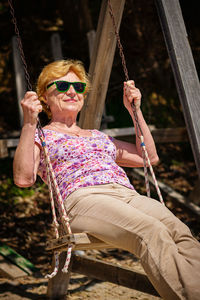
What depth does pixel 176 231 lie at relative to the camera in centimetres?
207

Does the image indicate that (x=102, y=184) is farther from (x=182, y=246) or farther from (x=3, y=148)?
(x=3, y=148)

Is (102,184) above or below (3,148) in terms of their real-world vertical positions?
below

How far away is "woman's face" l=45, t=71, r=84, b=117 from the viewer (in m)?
2.80

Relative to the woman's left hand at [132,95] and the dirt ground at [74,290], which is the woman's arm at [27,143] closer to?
the woman's left hand at [132,95]

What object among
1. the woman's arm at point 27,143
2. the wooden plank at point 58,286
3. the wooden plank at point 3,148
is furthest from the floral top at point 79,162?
the wooden plank at point 3,148

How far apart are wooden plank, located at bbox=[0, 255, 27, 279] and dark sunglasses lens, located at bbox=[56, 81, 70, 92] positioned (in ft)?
6.95

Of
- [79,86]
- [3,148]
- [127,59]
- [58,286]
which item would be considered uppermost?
[127,59]

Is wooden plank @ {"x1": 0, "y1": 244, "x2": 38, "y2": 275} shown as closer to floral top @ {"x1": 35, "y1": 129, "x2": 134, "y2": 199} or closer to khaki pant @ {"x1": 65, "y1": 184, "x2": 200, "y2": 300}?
floral top @ {"x1": 35, "y1": 129, "x2": 134, "y2": 199}

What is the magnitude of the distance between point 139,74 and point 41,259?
406 cm

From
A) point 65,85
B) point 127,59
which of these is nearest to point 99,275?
point 65,85

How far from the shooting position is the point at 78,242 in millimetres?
2061

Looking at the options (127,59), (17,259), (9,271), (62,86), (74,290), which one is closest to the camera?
(62,86)

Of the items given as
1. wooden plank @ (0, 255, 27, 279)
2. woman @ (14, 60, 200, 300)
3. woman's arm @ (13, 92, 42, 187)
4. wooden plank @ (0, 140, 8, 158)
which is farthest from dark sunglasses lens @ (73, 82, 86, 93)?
wooden plank @ (0, 255, 27, 279)

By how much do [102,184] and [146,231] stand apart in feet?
1.55
